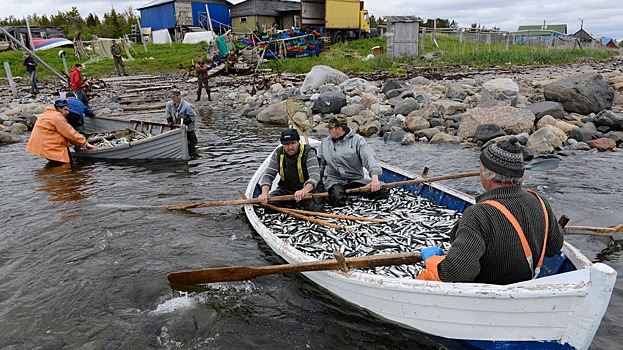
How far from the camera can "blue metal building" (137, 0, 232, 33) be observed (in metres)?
49.6

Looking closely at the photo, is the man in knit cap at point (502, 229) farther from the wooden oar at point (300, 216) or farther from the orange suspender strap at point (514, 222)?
the wooden oar at point (300, 216)

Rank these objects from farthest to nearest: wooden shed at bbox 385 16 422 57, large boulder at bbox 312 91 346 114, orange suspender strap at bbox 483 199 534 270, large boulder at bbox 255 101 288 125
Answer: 1. wooden shed at bbox 385 16 422 57
2. large boulder at bbox 255 101 288 125
3. large boulder at bbox 312 91 346 114
4. orange suspender strap at bbox 483 199 534 270

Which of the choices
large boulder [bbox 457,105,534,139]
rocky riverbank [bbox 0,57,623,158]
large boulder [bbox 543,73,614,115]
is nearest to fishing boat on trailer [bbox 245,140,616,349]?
rocky riverbank [bbox 0,57,623,158]

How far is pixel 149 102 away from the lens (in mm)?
26203

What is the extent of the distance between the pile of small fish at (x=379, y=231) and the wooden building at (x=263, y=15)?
42.7 meters

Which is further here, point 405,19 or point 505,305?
point 405,19

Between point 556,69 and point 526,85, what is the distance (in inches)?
497

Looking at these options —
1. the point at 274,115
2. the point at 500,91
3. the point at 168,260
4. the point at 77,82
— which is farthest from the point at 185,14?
the point at 168,260

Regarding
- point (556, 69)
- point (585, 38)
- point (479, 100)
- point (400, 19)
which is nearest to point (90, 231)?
point (479, 100)

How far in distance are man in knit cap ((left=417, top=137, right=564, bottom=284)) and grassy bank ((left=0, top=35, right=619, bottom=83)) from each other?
2627 centimetres

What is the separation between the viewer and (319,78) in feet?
78.4

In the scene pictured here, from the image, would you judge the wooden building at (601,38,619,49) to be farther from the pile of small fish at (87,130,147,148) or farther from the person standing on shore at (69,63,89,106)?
the pile of small fish at (87,130,147,148)

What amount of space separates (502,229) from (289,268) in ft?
8.15

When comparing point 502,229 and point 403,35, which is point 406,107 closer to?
point 502,229
